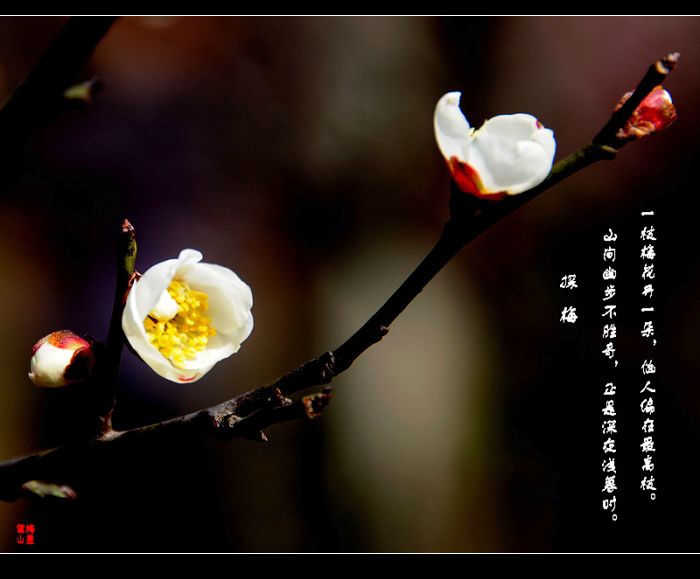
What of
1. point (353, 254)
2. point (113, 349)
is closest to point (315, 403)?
point (113, 349)

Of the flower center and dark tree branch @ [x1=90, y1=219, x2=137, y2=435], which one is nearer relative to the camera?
dark tree branch @ [x1=90, y1=219, x2=137, y2=435]

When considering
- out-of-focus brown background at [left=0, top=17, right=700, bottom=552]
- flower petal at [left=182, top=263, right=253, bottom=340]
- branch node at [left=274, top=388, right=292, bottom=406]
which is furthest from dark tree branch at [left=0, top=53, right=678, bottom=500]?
out-of-focus brown background at [left=0, top=17, right=700, bottom=552]

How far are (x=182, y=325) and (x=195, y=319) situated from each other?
0.05 feet

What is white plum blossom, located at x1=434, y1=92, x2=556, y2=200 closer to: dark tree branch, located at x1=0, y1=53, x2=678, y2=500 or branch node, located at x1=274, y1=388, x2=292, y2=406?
dark tree branch, located at x1=0, y1=53, x2=678, y2=500

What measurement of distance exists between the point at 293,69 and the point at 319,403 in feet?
5.47

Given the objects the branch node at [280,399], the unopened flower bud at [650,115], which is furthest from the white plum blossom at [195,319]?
the unopened flower bud at [650,115]

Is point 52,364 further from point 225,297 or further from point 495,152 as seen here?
point 495,152

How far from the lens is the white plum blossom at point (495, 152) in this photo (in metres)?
0.46

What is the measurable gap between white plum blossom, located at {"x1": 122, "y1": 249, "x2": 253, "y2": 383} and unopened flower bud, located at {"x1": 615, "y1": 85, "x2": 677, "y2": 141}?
32 cm

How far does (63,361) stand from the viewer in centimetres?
53

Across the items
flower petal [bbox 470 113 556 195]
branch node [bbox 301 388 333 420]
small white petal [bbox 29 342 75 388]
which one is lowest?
branch node [bbox 301 388 333 420]

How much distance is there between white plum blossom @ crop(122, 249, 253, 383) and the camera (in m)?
0.56
